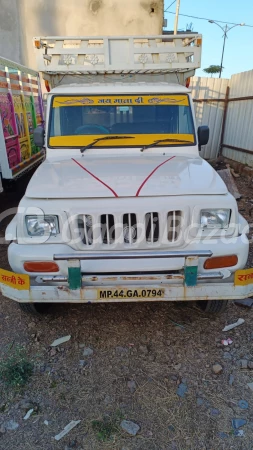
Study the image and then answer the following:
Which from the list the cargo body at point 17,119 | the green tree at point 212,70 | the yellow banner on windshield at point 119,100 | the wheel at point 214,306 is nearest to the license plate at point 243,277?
the wheel at point 214,306

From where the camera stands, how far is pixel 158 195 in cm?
262

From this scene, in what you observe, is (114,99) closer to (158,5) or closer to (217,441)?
(217,441)

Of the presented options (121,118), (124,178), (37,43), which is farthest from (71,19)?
(124,178)

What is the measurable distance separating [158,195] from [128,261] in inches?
22.4

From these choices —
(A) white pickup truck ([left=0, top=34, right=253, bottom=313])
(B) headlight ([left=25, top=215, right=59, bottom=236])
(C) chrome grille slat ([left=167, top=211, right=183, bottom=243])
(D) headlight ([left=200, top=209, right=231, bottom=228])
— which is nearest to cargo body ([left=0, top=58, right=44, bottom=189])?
(A) white pickup truck ([left=0, top=34, right=253, bottom=313])

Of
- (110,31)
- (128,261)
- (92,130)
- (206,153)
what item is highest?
(110,31)

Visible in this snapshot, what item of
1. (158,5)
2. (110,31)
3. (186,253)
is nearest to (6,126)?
(186,253)

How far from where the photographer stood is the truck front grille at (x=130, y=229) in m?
2.60

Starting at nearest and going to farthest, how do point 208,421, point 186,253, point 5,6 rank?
point 208,421
point 186,253
point 5,6

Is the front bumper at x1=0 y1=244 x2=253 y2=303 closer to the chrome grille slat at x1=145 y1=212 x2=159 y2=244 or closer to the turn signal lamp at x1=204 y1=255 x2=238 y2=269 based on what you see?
the turn signal lamp at x1=204 y1=255 x2=238 y2=269

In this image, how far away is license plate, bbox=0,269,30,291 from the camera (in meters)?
2.62

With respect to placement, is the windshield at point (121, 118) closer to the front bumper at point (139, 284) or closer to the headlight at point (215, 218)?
the headlight at point (215, 218)

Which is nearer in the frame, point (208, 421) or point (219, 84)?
point (208, 421)

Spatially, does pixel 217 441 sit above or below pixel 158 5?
below
